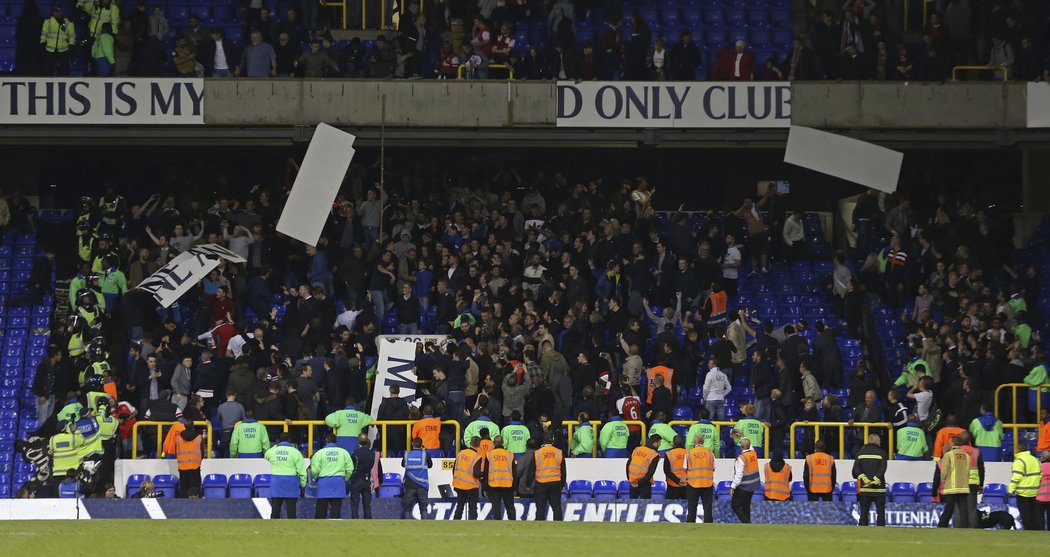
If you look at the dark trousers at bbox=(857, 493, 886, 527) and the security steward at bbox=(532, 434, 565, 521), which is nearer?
the dark trousers at bbox=(857, 493, 886, 527)

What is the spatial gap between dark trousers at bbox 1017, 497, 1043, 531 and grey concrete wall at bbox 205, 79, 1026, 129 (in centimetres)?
808

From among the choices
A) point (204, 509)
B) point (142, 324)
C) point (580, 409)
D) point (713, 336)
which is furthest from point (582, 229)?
point (204, 509)

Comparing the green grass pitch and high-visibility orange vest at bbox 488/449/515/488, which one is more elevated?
high-visibility orange vest at bbox 488/449/515/488

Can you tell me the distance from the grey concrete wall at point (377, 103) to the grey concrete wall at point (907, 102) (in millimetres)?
3931

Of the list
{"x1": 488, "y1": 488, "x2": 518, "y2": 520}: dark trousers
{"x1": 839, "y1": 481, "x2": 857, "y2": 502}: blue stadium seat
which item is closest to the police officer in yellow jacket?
{"x1": 488, "y1": 488, "x2": 518, "y2": 520}: dark trousers

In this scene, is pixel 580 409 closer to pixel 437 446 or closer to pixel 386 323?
pixel 437 446

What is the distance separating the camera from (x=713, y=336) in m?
25.4

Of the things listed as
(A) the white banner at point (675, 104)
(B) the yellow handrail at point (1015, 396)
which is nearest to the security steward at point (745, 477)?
(B) the yellow handrail at point (1015, 396)

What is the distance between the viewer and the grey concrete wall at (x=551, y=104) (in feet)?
84.7

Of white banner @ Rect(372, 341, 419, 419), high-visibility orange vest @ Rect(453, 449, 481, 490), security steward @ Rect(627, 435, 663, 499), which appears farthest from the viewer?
white banner @ Rect(372, 341, 419, 419)

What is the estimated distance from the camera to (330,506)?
2033cm

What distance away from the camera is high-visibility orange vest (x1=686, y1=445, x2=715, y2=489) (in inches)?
791

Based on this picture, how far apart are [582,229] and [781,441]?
5894mm

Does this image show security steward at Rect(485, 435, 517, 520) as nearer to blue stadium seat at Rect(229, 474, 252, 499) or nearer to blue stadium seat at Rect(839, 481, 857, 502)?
blue stadium seat at Rect(229, 474, 252, 499)
